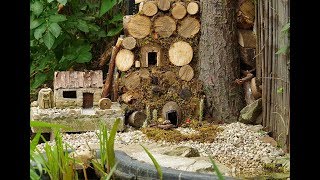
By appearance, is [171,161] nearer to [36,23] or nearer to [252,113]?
[252,113]

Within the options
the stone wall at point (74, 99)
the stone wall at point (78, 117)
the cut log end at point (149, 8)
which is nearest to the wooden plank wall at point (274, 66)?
the cut log end at point (149, 8)

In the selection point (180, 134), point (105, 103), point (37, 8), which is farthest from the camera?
point (37, 8)

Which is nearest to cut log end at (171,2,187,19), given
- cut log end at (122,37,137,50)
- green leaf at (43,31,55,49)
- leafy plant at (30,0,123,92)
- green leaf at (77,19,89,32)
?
cut log end at (122,37,137,50)

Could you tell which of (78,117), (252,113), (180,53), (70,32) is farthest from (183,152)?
(70,32)

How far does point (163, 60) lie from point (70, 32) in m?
1.15

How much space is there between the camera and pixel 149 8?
564 cm

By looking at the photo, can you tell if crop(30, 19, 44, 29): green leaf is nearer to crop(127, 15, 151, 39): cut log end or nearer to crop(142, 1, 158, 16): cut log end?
crop(127, 15, 151, 39): cut log end

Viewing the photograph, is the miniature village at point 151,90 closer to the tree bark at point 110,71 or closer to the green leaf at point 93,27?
the tree bark at point 110,71

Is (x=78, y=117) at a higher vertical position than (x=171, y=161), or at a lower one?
higher

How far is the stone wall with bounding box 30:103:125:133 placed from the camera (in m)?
5.38

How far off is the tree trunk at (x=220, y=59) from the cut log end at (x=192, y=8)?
48mm

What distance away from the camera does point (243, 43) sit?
5590 millimetres

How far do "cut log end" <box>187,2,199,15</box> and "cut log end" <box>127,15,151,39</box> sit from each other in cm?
37
